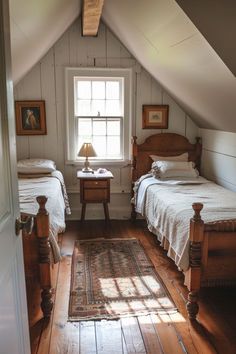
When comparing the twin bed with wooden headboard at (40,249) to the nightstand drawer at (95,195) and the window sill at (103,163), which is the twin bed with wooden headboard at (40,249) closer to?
the nightstand drawer at (95,195)

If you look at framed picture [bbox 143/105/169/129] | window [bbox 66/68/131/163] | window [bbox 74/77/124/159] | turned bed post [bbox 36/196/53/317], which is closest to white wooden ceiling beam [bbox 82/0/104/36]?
window [bbox 66/68/131/163]

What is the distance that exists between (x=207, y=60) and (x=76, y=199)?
2.67 meters

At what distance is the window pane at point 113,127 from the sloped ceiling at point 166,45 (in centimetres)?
87

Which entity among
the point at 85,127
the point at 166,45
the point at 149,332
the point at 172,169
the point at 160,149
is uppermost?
the point at 166,45

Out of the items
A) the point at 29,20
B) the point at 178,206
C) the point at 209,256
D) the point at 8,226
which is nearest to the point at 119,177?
the point at 178,206

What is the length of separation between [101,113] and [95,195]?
119 cm

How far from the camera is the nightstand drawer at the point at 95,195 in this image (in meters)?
3.98

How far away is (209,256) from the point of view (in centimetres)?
224

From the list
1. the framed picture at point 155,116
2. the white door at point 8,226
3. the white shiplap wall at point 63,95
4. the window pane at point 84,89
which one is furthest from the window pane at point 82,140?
the white door at point 8,226

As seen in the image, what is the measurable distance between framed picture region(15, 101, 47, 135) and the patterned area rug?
1677 millimetres

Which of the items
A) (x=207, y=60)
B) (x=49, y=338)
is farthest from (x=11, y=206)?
(x=207, y=60)

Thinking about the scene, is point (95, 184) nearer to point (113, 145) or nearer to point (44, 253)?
point (113, 145)

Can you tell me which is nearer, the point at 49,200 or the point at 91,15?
the point at 49,200

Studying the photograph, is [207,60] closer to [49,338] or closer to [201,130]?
[201,130]
